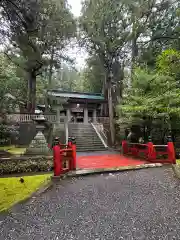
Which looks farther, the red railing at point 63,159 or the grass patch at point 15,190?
the red railing at point 63,159

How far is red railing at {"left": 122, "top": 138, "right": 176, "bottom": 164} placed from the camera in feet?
26.6

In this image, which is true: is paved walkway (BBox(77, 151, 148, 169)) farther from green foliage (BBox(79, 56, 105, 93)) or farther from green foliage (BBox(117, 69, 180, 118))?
green foliage (BBox(79, 56, 105, 93))

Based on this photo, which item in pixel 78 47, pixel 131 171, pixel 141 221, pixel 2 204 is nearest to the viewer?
pixel 141 221

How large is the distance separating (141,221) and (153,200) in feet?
3.57

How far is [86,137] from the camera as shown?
15.7 metres

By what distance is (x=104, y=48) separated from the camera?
594 inches

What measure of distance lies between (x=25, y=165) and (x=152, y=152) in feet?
18.4

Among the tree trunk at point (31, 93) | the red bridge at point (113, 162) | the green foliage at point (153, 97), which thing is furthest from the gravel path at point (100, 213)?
the tree trunk at point (31, 93)

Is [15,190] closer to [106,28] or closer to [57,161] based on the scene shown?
[57,161]

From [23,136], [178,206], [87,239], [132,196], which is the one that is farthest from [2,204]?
[23,136]

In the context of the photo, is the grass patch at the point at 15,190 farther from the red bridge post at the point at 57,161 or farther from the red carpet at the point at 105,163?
the red carpet at the point at 105,163

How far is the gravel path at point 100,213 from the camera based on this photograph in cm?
288

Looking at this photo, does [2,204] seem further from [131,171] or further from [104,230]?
[131,171]

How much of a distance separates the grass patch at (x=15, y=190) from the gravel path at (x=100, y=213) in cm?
42
